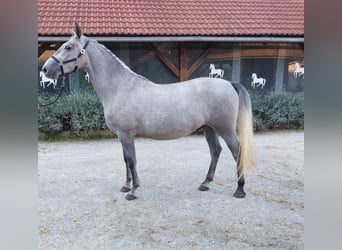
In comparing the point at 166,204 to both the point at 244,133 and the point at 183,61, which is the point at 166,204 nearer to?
the point at 244,133

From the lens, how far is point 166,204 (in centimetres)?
242

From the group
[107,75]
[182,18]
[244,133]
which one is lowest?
[244,133]

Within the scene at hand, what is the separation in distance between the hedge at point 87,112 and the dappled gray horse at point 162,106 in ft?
5.84

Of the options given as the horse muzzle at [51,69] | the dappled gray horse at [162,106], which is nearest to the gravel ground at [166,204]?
the dappled gray horse at [162,106]

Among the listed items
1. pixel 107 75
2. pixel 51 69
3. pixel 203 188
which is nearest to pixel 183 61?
pixel 107 75

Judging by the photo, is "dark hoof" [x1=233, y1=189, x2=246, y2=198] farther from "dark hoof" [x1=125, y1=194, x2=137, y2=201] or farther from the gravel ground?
"dark hoof" [x1=125, y1=194, x2=137, y2=201]

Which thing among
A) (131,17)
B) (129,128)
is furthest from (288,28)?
(129,128)

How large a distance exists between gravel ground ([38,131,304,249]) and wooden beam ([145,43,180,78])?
1356 mm

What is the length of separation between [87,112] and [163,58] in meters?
1.46

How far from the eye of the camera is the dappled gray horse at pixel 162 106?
2354 mm

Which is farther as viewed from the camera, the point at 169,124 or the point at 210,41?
the point at 210,41
